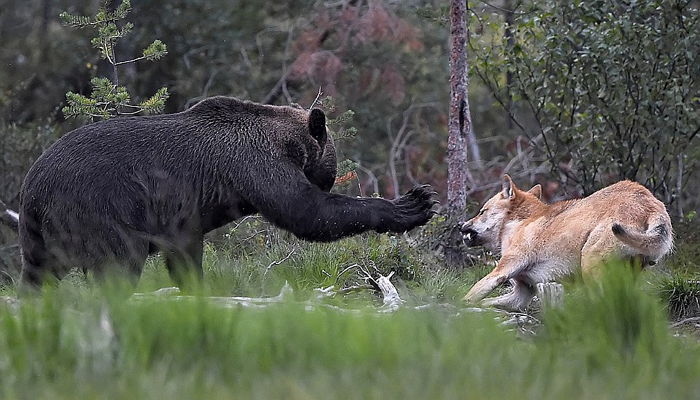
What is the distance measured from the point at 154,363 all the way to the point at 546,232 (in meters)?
4.84

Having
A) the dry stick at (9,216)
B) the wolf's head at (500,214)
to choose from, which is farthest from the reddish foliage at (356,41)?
the wolf's head at (500,214)

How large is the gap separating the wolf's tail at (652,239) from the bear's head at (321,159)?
225cm

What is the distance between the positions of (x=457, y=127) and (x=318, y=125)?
2.83 meters

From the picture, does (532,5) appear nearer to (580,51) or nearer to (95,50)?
(580,51)

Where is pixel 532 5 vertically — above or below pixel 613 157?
above

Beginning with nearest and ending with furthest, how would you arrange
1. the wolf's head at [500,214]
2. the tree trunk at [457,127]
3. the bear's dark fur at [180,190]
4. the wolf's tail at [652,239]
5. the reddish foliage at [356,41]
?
1. the bear's dark fur at [180,190]
2. the wolf's tail at [652,239]
3. the wolf's head at [500,214]
4. the tree trunk at [457,127]
5. the reddish foliage at [356,41]

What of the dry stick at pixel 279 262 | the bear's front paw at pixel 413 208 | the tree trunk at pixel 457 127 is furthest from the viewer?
the tree trunk at pixel 457 127

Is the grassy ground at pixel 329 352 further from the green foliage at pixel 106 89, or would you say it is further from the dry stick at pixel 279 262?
the green foliage at pixel 106 89

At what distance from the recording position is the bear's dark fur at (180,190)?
22.5 ft

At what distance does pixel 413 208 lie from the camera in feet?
25.4

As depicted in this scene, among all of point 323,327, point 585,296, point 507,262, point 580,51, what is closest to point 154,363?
point 323,327

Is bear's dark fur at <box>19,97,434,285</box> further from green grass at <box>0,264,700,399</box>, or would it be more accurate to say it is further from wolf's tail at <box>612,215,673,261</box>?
green grass at <box>0,264,700,399</box>

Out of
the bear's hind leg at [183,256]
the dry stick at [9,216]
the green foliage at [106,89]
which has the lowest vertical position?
the dry stick at [9,216]

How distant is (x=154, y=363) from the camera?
4.22 metres
